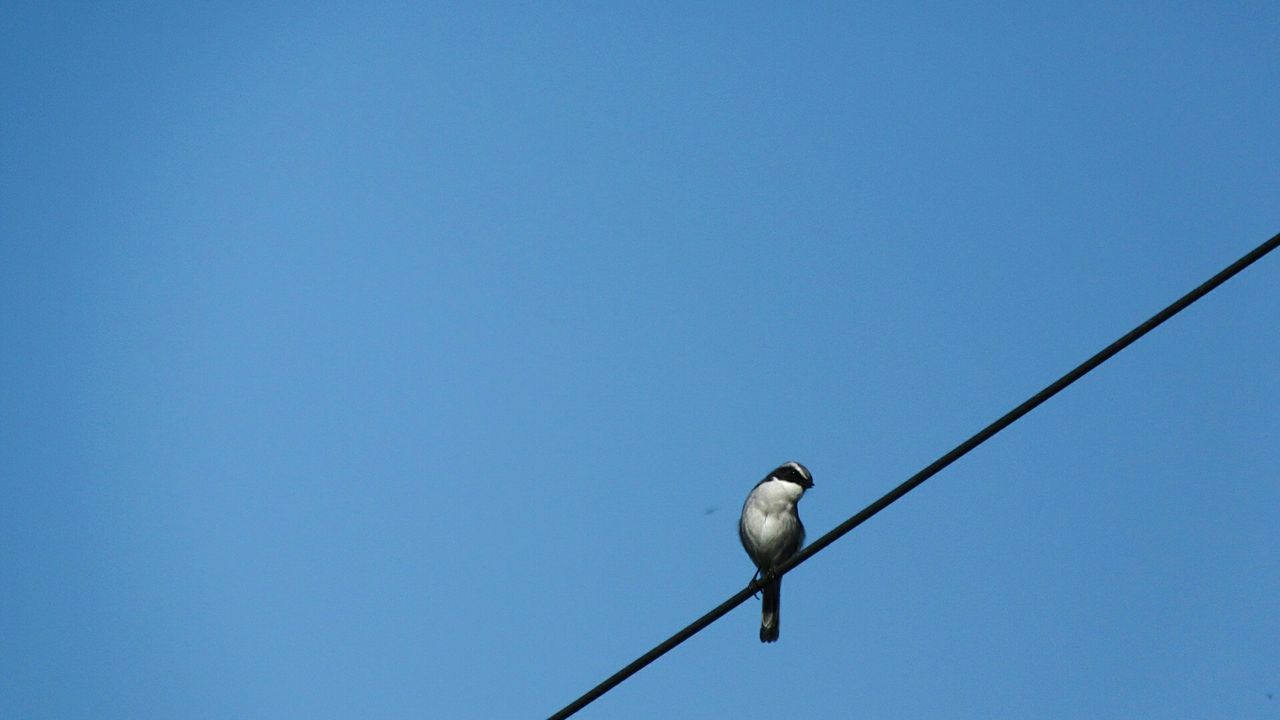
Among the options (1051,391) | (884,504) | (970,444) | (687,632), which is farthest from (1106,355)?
(687,632)

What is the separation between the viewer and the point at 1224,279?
230 inches

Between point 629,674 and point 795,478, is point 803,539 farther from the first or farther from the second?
point 629,674

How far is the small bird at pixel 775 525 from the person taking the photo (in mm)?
12039

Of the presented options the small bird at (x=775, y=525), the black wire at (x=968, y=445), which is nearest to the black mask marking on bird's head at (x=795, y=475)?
the small bird at (x=775, y=525)

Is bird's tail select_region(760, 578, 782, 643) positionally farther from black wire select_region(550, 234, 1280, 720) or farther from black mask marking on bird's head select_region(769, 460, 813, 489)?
black wire select_region(550, 234, 1280, 720)

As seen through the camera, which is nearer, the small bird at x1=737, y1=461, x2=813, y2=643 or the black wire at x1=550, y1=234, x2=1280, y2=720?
the black wire at x1=550, y1=234, x2=1280, y2=720

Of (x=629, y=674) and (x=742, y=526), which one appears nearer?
(x=629, y=674)

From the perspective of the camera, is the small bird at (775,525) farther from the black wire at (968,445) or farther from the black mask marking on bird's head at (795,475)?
the black wire at (968,445)

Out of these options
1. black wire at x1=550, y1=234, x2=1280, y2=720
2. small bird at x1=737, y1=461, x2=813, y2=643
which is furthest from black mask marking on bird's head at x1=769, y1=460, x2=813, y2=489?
black wire at x1=550, y1=234, x2=1280, y2=720

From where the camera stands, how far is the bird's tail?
39.0 feet

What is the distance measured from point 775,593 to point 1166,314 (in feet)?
21.9

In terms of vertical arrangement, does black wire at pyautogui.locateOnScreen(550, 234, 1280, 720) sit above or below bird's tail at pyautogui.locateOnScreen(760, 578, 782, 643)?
below

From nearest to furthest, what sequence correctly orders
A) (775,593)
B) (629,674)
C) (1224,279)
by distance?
(1224,279)
(629,674)
(775,593)

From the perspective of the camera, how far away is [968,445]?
598cm
